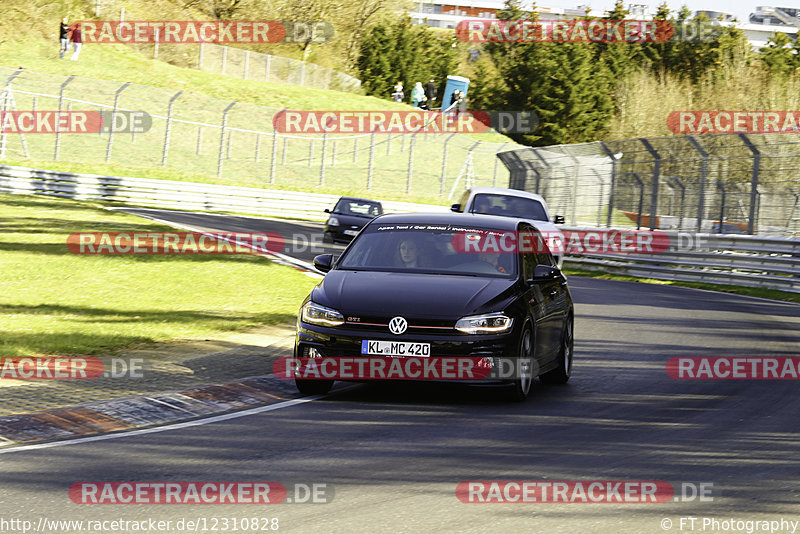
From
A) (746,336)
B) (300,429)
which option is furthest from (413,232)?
(746,336)

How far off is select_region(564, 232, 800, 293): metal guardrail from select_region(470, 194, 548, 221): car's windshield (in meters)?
5.48

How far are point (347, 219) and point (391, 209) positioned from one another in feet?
52.2

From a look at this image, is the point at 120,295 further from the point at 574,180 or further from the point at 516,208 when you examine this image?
the point at 574,180

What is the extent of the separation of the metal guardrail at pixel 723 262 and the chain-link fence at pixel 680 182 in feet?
1.44

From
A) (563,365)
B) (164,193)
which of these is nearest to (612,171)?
(164,193)

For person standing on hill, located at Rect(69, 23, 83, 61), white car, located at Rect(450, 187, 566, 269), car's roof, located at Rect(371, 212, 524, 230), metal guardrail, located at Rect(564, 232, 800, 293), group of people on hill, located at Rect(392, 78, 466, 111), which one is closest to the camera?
car's roof, located at Rect(371, 212, 524, 230)

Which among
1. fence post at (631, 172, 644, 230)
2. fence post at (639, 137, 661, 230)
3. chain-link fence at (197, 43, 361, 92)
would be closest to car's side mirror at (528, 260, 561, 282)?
fence post at (639, 137, 661, 230)

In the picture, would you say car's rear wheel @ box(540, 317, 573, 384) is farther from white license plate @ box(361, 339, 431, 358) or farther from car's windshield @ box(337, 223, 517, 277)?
white license plate @ box(361, 339, 431, 358)

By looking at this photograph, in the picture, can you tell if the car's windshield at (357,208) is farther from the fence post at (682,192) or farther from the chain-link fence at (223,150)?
the chain-link fence at (223,150)

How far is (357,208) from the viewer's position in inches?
1241

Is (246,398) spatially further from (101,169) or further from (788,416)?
(101,169)

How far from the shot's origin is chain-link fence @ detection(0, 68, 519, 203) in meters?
46.5

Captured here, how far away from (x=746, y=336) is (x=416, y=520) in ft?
33.9

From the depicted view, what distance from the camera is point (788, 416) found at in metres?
9.37
